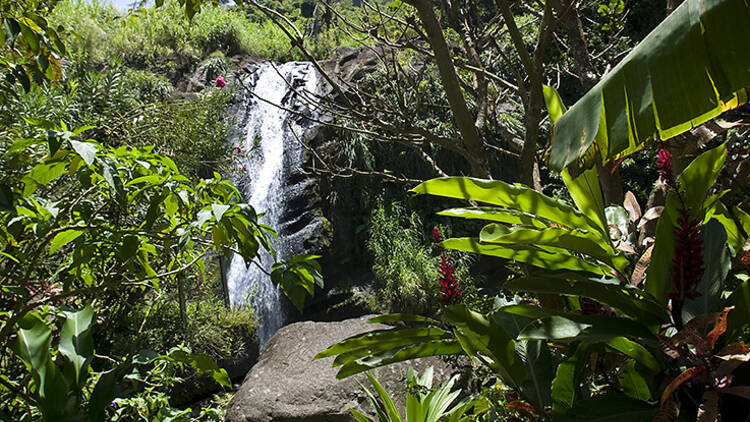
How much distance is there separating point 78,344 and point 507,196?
1239 millimetres

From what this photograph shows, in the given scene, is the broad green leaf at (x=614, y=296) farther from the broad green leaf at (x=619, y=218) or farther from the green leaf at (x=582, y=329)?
the broad green leaf at (x=619, y=218)

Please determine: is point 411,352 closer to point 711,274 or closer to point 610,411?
Result: point 610,411

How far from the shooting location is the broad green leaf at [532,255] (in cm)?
153

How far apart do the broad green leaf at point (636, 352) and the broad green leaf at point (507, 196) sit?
385 mm

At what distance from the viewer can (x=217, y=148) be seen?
740cm

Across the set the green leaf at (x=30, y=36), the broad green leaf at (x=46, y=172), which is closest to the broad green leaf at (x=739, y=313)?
the broad green leaf at (x=46, y=172)

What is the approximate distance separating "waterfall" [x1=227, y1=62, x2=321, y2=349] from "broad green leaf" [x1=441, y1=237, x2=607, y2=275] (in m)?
6.73

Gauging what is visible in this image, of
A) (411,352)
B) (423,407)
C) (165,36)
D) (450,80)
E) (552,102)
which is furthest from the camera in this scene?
(165,36)

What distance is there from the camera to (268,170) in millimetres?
9891

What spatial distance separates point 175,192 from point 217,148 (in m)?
6.19

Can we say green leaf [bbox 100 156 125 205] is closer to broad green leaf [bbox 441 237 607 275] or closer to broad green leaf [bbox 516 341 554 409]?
broad green leaf [bbox 441 237 607 275]

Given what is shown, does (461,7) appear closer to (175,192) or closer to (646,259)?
(646,259)

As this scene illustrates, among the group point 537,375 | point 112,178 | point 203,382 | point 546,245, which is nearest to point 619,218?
point 546,245

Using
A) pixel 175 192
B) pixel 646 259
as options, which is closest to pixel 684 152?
pixel 646 259
